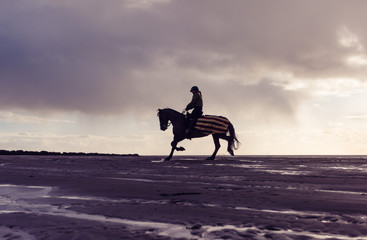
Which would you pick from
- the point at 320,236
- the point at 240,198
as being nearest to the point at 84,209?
the point at 240,198

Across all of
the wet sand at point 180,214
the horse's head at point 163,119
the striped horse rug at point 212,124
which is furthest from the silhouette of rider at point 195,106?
the wet sand at point 180,214

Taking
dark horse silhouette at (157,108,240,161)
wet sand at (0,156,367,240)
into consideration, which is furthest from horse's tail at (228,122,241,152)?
wet sand at (0,156,367,240)

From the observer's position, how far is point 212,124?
67.9ft

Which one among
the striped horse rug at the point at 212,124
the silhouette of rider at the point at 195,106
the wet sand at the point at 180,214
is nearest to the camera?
the wet sand at the point at 180,214

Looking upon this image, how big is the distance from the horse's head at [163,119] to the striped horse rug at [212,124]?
6.84ft

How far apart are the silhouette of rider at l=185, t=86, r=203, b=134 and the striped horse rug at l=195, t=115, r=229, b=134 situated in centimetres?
27

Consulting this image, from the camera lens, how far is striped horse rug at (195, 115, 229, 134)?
66.4 ft

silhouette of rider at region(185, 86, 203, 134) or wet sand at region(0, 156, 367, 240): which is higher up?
silhouette of rider at region(185, 86, 203, 134)

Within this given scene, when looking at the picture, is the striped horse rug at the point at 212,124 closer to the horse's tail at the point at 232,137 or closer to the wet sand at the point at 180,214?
the horse's tail at the point at 232,137

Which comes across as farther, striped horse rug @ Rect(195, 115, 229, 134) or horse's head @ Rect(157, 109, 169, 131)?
horse's head @ Rect(157, 109, 169, 131)

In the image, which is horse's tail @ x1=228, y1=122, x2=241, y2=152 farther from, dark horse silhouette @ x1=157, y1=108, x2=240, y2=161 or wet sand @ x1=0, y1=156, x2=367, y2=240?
wet sand @ x1=0, y1=156, x2=367, y2=240

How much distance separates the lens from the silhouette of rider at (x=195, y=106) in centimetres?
1952

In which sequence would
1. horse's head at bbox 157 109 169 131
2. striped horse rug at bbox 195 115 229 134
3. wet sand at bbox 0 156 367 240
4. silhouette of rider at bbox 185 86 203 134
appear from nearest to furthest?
wet sand at bbox 0 156 367 240
silhouette of rider at bbox 185 86 203 134
striped horse rug at bbox 195 115 229 134
horse's head at bbox 157 109 169 131

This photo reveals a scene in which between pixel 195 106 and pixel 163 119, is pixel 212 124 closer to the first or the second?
pixel 195 106
